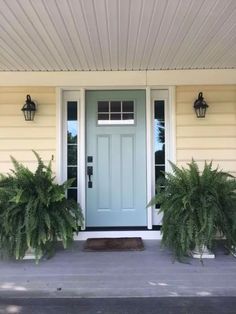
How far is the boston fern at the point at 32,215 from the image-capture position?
12.9 ft

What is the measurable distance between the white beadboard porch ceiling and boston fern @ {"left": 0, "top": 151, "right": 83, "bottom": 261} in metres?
1.36

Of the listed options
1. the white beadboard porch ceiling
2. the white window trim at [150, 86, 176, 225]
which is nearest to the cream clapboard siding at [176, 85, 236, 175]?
the white window trim at [150, 86, 176, 225]

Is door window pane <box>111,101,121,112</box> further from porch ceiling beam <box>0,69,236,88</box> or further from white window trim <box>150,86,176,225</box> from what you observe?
white window trim <box>150,86,176,225</box>

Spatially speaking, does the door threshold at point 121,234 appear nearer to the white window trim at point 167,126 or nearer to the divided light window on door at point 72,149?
the white window trim at point 167,126

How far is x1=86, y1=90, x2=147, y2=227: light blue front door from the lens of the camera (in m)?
5.14

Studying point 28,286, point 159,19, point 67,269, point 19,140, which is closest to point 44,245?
point 67,269

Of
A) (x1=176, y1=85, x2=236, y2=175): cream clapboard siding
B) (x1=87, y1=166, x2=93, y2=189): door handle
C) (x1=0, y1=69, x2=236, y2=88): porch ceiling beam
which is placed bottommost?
(x1=87, y1=166, x2=93, y2=189): door handle

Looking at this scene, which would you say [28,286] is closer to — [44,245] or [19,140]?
[44,245]

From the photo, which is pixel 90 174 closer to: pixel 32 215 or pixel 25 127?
pixel 25 127

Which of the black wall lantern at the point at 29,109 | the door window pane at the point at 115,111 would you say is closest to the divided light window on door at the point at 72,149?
the door window pane at the point at 115,111

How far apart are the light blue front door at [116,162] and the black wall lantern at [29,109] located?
755 millimetres

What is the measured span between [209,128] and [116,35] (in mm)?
2021

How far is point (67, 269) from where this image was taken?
384 cm

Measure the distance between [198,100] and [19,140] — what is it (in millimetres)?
2496
